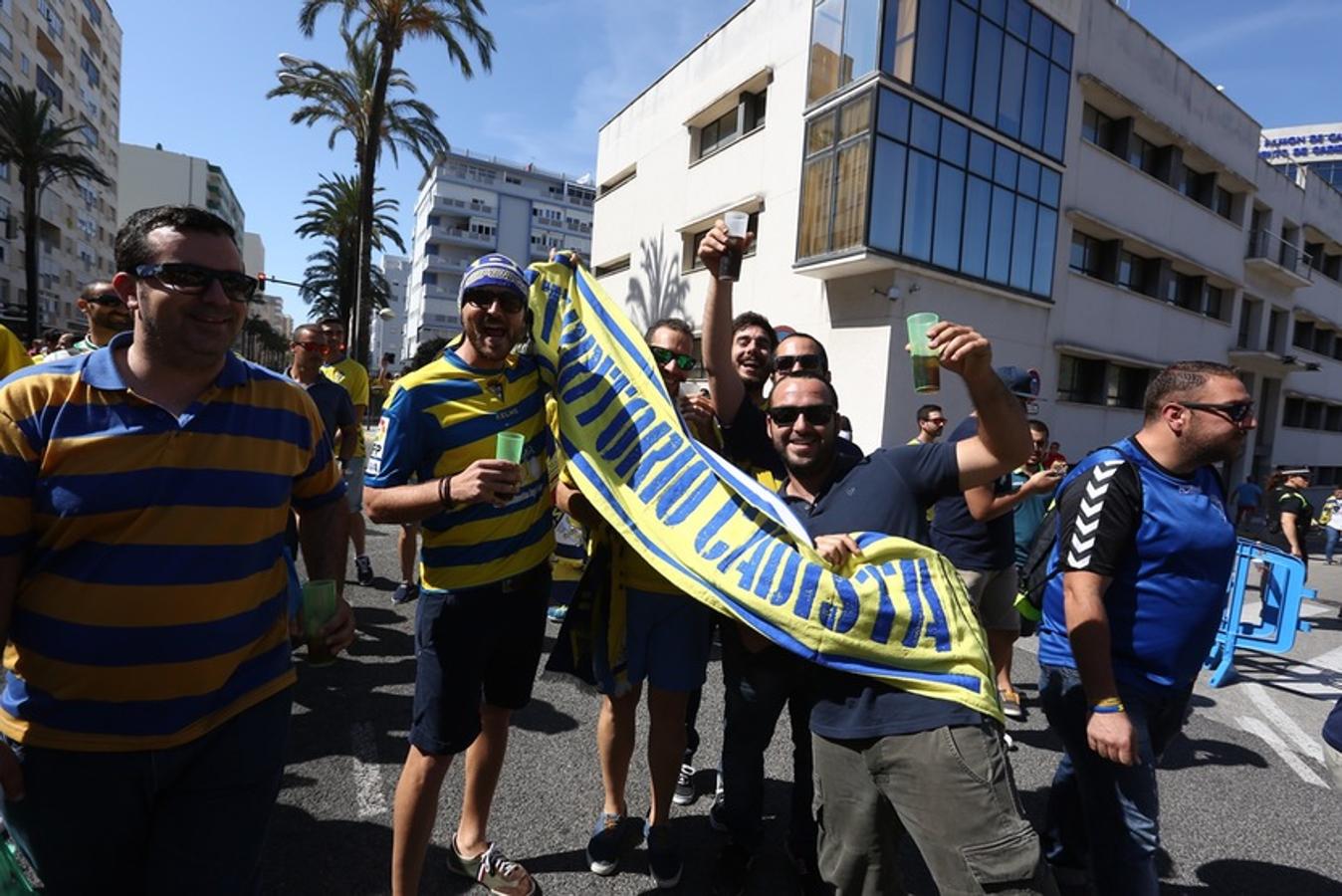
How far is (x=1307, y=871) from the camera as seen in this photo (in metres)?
3.20

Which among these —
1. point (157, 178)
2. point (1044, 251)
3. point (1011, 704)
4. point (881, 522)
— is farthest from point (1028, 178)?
point (157, 178)

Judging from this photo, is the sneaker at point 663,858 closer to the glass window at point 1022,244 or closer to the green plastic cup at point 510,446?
the green plastic cup at point 510,446

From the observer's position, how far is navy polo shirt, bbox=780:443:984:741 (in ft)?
6.54

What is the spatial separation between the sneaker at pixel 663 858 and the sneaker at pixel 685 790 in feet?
1.79

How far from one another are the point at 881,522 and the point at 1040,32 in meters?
19.6

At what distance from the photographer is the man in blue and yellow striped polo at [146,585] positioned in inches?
61.3

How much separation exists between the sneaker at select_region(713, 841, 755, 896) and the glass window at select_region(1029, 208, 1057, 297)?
57.7 feet

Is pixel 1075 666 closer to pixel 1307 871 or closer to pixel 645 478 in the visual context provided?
pixel 645 478

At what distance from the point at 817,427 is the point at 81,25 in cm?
7188

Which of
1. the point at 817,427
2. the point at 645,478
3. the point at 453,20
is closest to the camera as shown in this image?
the point at 817,427

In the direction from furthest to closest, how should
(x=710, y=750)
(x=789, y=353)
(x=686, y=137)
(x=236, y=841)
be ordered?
1. (x=686, y=137)
2. (x=710, y=750)
3. (x=789, y=353)
4. (x=236, y=841)

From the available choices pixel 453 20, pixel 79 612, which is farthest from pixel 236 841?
pixel 453 20

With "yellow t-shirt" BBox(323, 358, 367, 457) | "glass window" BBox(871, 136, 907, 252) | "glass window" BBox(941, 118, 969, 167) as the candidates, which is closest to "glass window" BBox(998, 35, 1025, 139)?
"glass window" BBox(941, 118, 969, 167)

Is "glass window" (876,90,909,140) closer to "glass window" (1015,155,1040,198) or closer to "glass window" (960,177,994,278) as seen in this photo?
"glass window" (960,177,994,278)
